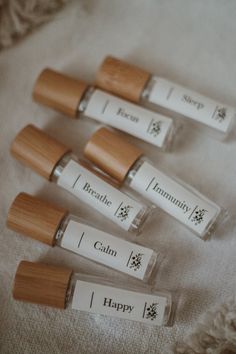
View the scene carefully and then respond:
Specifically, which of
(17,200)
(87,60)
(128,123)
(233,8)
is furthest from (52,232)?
(233,8)

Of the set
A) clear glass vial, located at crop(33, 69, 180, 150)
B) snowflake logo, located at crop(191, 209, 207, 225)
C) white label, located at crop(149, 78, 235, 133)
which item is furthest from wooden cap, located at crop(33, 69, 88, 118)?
snowflake logo, located at crop(191, 209, 207, 225)

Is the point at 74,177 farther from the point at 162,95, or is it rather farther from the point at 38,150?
the point at 162,95

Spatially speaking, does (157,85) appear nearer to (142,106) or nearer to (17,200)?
(142,106)

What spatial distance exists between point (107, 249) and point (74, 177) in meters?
0.11

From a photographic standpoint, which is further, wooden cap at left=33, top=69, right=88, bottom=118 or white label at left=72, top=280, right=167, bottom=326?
wooden cap at left=33, top=69, right=88, bottom=118

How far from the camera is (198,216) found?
0.60m

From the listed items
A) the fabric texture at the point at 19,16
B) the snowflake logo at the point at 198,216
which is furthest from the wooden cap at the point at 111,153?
the fabric texture at the point at 19,16

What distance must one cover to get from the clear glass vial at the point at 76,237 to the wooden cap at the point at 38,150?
0.05 metres

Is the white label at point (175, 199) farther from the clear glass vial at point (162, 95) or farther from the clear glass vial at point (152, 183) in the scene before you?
the clear glass vial at point (162, 95)

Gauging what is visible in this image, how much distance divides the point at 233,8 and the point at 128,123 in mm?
276

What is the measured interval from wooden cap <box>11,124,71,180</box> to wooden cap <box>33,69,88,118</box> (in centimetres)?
6

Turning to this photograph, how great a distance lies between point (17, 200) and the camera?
2.06 ft

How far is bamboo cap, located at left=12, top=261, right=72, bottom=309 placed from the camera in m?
0.58

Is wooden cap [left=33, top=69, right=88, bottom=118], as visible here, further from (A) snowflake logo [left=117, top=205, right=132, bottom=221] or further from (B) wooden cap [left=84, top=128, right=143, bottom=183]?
(A) snowflake logo [left=117, top=205, right=132, bottom=221]
